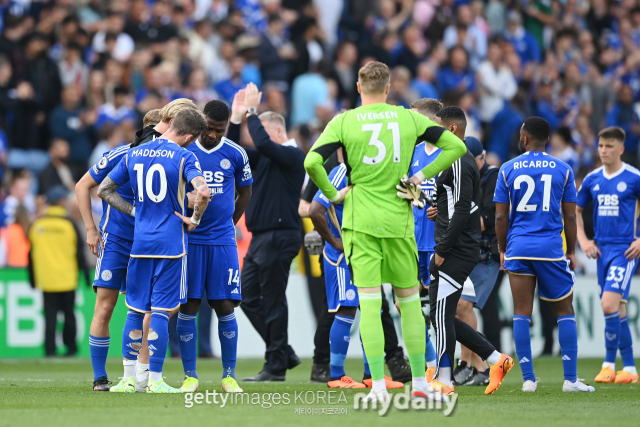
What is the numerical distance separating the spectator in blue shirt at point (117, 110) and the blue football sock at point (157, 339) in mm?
9105

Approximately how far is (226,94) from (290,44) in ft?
8.71

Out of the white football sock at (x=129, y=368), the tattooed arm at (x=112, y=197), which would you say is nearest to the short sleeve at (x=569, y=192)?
the tattooed arm at (x=112, y=197)

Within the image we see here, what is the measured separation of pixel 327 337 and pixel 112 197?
309 cm

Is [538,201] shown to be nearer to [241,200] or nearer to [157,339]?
[241,200]

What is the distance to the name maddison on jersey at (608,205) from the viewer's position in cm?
1048

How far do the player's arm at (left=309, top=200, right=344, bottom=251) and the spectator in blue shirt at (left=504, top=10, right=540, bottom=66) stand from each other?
50.6 ft

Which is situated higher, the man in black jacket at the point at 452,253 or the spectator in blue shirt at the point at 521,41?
the spectator in blue shirt at the point at 521,41

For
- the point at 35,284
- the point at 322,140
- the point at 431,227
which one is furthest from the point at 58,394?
the point at 35,284

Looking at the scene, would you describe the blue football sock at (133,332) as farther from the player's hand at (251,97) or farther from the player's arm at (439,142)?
the player's arm at (439,142)

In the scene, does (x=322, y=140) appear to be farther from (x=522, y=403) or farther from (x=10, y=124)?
(x=10, y=124)

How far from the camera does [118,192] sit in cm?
830

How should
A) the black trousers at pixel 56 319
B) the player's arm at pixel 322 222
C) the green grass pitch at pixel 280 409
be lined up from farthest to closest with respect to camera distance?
the black trousers at pixel 56 319 < the player's arm at pixel 322 222 < the green grass pitch at pixel 280 409

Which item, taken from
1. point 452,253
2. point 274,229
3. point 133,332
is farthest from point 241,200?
point 452,253

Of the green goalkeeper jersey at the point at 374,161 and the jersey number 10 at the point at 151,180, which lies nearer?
the green goalkeeper jersey at the point at 374,161
